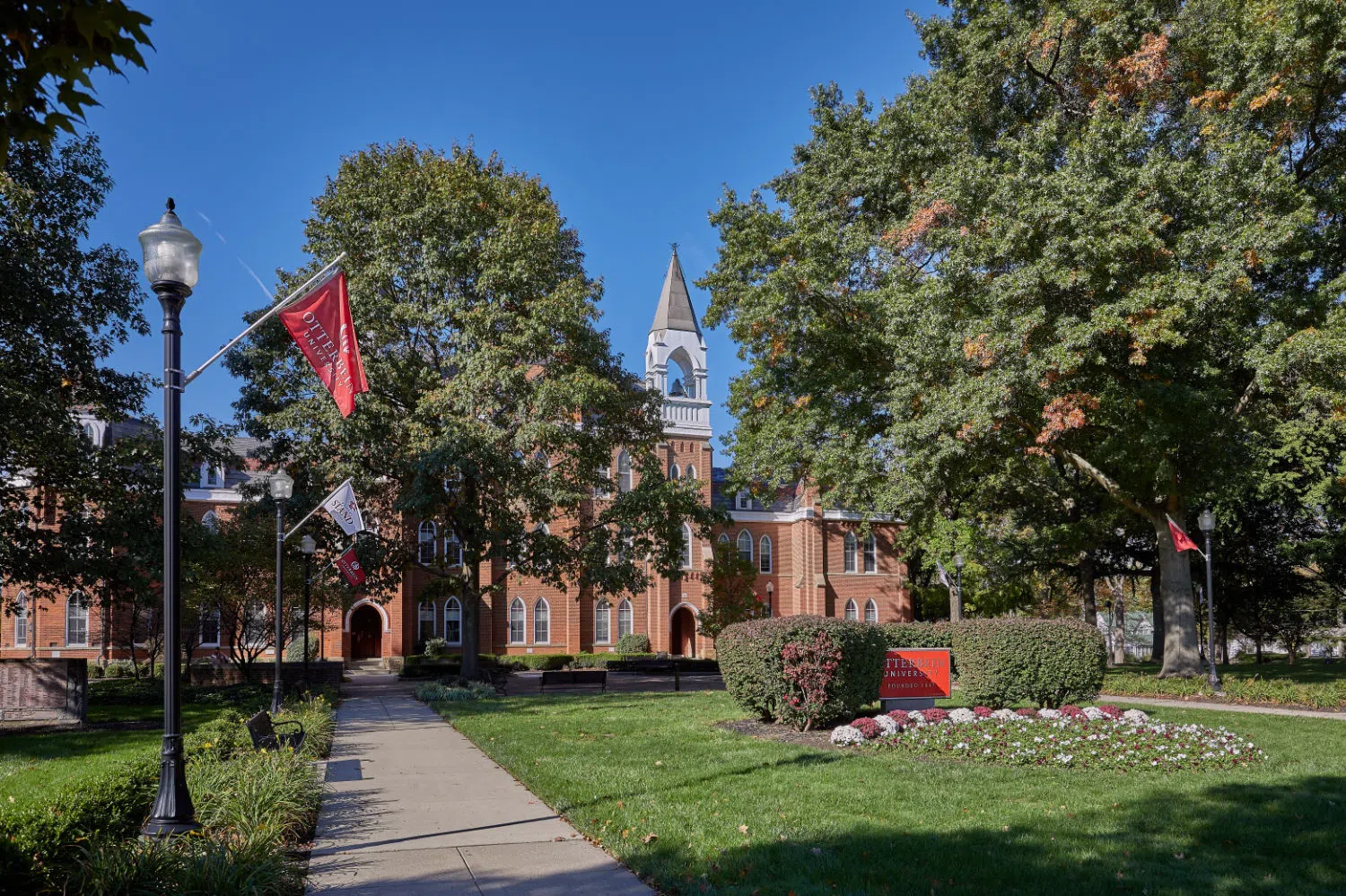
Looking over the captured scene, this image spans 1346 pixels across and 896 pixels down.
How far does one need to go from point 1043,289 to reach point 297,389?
1908 cm

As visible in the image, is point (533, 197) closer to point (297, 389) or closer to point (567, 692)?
point (297, 389)

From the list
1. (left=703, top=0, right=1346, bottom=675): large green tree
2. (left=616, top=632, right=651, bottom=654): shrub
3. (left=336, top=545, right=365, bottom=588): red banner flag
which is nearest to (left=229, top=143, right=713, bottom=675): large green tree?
(left=336, top=545, right=365, bottom=588): red banner flag

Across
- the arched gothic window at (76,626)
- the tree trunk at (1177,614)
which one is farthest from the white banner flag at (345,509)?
the arched gothic window at (76,626)

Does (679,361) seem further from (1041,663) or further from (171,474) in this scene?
(171,474)

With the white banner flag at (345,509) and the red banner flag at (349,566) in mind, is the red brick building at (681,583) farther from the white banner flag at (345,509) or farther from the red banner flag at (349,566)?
the white banner flag at (345,509)

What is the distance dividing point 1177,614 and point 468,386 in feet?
60.8

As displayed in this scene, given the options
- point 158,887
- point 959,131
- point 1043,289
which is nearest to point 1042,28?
point 959,131

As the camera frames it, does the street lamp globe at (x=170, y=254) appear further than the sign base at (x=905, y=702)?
No

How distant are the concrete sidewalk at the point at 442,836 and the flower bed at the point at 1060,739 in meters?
4.73

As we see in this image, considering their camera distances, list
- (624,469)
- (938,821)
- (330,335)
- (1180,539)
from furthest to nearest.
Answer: (624,469) < (1180,539) < (330,335) < (938,821)

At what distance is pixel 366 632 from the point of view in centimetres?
4581

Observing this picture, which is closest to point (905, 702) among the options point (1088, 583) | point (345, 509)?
point (345, 509)

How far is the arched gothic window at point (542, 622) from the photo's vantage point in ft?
149

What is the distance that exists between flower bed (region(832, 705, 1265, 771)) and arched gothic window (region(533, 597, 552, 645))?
113 ft
